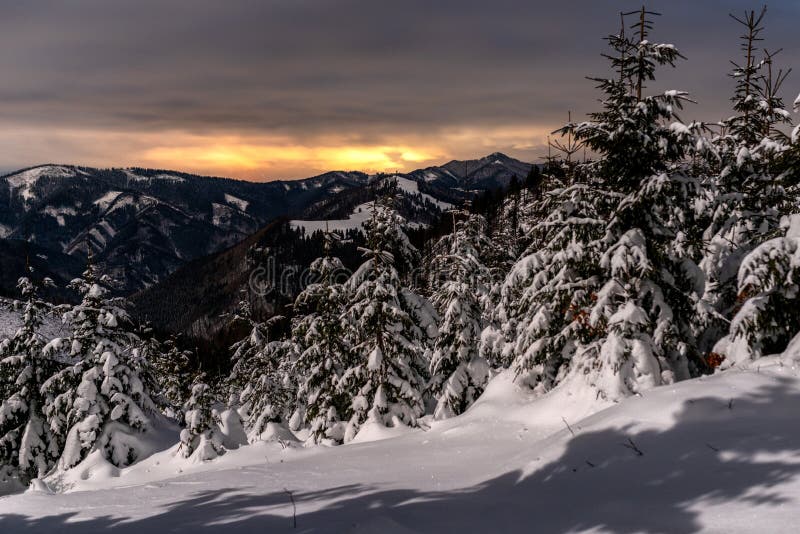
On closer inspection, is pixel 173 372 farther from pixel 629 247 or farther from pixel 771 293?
pixel 771 293

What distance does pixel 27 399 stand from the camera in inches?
813

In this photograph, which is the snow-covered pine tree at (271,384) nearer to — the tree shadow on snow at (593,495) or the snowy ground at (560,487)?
the snowy ground at (560,487)

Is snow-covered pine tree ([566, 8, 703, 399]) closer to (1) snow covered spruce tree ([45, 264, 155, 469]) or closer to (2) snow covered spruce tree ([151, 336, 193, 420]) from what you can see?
(1) snow covered spruce tree ([45, 264, 155, 469])

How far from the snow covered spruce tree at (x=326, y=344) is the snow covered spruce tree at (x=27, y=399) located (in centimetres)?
1145

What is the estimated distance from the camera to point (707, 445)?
233 inches

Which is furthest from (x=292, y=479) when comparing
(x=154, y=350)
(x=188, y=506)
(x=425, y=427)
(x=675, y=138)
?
(x=154, y=350)

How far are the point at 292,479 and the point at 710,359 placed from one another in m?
9.63

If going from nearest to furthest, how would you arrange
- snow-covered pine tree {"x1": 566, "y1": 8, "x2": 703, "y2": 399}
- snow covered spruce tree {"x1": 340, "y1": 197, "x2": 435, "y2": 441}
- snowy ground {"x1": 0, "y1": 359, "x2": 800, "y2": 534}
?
snowy ground {"x1": 0, "y1": 359, "x2": 800, "y2": 534} < snow-covered pine tree {"x1": 566, "y1": 8, "x2": 703, "y2": 399} < snow covered spruce tree {"x1": 340, "y1": 197, "x2": 435, "y2": 441}

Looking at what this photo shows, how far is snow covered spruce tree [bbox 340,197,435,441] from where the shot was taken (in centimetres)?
1709

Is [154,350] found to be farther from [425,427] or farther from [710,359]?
[710,359]

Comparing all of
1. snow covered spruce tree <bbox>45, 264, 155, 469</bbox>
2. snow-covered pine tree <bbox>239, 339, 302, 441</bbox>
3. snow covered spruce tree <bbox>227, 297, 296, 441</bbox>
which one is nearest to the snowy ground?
snow covered spruce tree <bbox>45, 264, 155, 469</bbox>

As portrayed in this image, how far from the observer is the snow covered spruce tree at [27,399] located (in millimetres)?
20078

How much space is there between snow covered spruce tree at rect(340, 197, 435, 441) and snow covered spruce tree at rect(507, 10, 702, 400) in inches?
252

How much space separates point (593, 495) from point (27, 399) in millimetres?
24350
